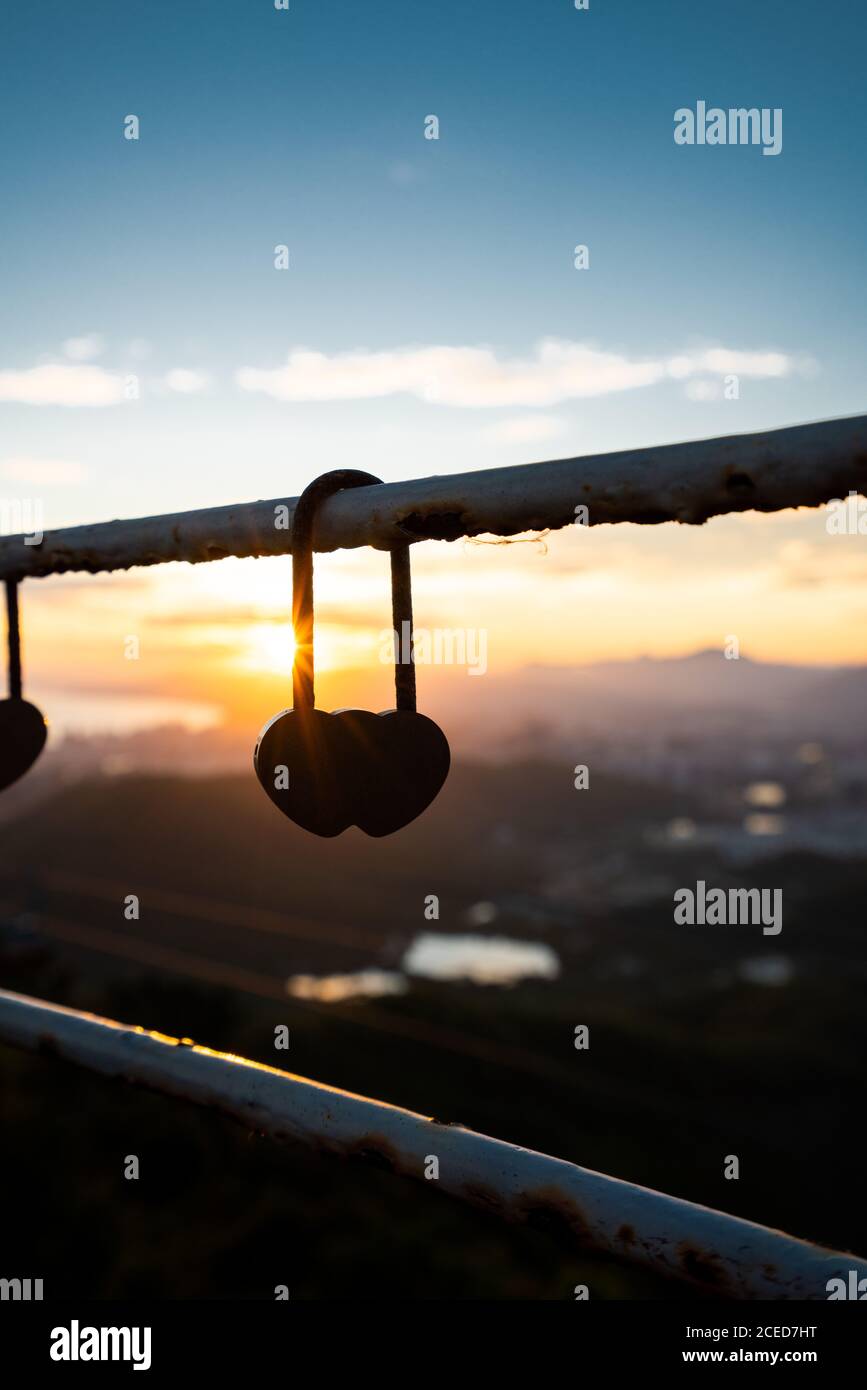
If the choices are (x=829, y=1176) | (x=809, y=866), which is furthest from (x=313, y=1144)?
(x=809, y=866)

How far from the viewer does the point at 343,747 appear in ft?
3.25

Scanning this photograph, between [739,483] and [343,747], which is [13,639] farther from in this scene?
[739,483]

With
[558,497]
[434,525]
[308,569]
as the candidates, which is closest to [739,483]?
[558,497]

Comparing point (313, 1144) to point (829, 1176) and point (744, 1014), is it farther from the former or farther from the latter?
point (744, 1014)

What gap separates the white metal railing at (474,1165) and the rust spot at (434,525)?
59cm

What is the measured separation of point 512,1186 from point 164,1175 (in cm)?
1058

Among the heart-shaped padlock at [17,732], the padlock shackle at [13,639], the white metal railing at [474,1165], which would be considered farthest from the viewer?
the heart-shaped padlock at [17,732]

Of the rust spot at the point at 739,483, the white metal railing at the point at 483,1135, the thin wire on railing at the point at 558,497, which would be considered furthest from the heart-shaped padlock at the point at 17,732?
the rust spot at the point at 739,483

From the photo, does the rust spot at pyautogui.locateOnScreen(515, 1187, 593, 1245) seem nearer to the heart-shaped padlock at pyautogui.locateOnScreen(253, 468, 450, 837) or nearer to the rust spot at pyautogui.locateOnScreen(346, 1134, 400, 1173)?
the rust spot at pyautogui.locateOnScreen(346, 1134, 400, 1173)

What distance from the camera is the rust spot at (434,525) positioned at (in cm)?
83

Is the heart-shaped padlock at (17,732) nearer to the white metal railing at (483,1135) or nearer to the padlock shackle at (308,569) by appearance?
the white metal railing at (483,1135)

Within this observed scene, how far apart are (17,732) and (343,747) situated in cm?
88

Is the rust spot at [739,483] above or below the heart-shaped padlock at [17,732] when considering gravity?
above
